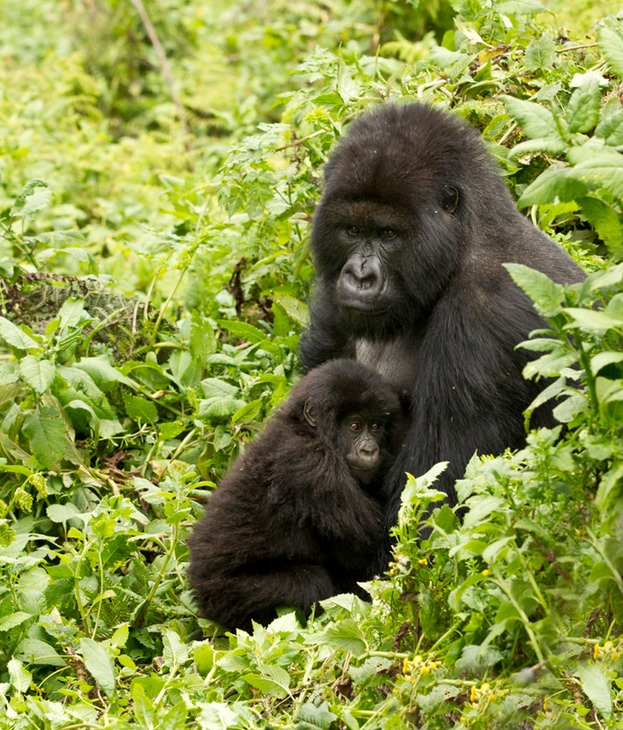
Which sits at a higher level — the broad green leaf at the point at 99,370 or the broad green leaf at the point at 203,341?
the broad green leaf at the point at 99,370

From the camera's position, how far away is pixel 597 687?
276 cm

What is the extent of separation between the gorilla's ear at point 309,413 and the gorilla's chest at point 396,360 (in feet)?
1.33

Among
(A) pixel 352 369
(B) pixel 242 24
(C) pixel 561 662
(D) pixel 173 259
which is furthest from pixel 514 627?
(B) pixel 242 24

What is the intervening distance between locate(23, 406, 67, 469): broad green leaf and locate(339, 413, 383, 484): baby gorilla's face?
3.74 feet

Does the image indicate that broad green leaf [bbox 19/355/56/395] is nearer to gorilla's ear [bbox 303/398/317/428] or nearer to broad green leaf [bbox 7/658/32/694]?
gorilla's ear [bbox 303/398/317/428]

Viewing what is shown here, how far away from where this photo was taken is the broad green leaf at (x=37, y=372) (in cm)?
429

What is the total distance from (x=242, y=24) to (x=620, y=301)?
30.7 ft

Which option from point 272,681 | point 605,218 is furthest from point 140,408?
point 605,218

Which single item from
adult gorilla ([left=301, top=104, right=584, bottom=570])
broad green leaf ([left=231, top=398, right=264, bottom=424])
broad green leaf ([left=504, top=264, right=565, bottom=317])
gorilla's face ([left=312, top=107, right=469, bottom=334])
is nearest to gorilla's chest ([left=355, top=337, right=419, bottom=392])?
adult gorilla ([left=301, top=104, right=584, bottom=570])

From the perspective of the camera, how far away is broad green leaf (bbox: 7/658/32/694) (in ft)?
11.3

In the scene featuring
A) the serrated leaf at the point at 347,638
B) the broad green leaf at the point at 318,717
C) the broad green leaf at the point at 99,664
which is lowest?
the broad green leaf at the point at 99,664

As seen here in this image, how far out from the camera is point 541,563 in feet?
9.21

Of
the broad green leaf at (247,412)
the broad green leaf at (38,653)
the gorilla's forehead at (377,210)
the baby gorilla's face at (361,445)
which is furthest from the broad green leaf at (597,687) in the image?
the broad green leaf at (247,412)

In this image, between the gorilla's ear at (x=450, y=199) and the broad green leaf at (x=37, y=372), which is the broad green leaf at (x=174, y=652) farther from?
the gorilla's ear at (x=450, y=199)
